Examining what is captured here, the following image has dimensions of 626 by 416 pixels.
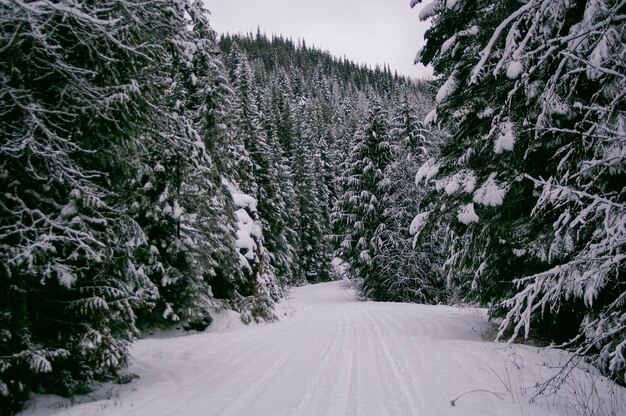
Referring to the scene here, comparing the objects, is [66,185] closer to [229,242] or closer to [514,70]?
[514,70]

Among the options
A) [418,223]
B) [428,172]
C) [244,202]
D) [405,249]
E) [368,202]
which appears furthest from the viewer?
[368,202]

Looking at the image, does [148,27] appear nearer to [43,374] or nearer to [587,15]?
[43,374]

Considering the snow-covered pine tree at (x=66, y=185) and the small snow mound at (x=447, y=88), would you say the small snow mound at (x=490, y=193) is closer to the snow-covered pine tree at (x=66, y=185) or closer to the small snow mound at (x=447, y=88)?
the small snow mound at (x=447, y=88)

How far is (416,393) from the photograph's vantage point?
518cm

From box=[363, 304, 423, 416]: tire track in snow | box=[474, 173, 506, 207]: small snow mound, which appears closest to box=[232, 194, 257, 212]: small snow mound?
box=[363, 304, 423, 416]: tire track in snow

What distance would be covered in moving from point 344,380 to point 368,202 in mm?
20847

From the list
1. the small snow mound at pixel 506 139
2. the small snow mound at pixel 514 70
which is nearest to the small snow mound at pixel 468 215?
the small snow mound at pixel 506 139

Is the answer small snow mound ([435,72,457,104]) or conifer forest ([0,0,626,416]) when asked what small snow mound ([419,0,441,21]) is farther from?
small snow mound ([435,72,457,104])

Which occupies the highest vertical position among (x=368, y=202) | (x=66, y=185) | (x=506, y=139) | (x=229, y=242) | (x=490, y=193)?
(x=368, y=202)

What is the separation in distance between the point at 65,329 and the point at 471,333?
29.2 ft

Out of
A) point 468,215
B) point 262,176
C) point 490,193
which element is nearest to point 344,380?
point 468,215

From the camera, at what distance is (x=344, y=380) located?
5996 mm

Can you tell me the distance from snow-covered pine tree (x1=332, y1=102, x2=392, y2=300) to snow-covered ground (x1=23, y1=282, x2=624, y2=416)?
16.0 metres

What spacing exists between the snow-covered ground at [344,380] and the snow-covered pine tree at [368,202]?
15988 millimetres
